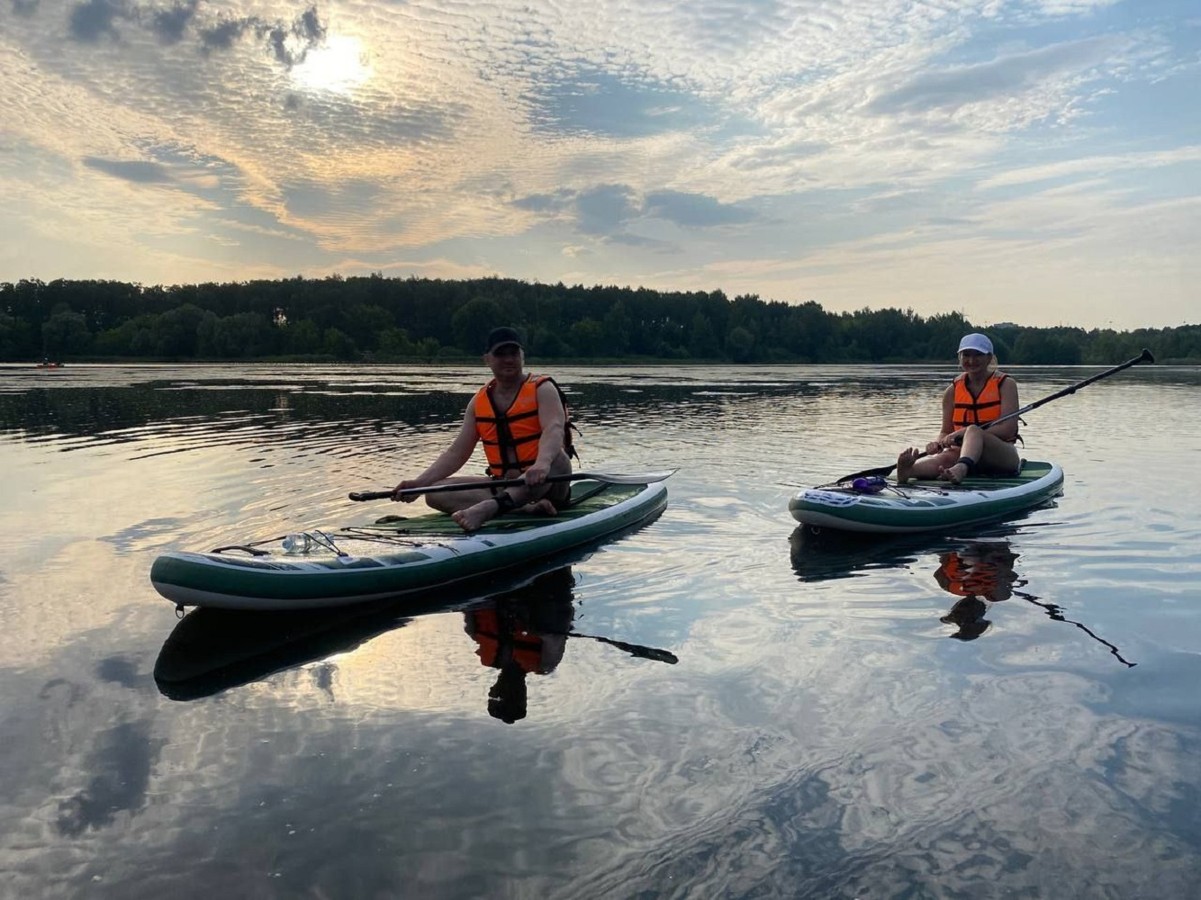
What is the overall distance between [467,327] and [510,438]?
98.2 meters

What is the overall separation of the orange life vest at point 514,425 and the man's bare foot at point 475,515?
25.5 inches

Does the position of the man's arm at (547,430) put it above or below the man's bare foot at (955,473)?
above

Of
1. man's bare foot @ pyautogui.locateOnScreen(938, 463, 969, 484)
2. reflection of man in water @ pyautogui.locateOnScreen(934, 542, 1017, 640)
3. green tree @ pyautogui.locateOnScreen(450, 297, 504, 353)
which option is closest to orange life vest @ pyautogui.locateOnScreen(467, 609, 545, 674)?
reflection of man in water @ pyautogui.locateOnScreen(934, 542, 1017, 640)

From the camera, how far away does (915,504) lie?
29.6 ft

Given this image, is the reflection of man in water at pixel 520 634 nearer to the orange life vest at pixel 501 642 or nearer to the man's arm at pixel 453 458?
the orange life vest at pixel 501 642

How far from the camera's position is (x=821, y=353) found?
121m

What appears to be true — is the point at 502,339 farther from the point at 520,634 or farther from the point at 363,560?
the point at 520,634

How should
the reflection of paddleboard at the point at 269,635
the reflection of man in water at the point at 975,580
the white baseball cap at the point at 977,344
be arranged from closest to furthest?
the reflection of paddleboard at the point at 269,635
the reflection of man in water at the point at 975,580
the white baseball cap at the point at 977,344

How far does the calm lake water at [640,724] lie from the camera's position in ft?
11.3

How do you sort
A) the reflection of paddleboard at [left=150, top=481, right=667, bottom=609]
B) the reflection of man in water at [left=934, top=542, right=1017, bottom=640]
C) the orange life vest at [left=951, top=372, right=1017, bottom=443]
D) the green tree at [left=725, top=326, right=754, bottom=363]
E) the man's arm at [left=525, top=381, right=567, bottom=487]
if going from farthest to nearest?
1. the green tree at [left=725, top=326, right=754, bottom=363]
2. the orange life vest at [left=951, top=372, right=1017, bottom=443]
3. the man's arm at [left=525, top=381, right=567, bottom=487]
4. the reflection of man in water at [left=934, top=542, right=1017, bottom=640]
5. the reflection of paddleboard at [left=150, top=481, right=667, bottom=609]

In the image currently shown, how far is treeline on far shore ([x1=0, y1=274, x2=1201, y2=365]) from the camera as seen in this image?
93.1m

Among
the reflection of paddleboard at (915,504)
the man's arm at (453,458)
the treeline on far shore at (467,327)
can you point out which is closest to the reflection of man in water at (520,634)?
the man's arm at (453,458)

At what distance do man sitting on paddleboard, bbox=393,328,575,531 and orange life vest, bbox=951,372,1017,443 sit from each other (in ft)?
16.7

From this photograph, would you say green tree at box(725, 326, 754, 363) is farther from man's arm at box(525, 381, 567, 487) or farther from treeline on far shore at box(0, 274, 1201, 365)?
man's arm at box(525, 381, 567, 487)
